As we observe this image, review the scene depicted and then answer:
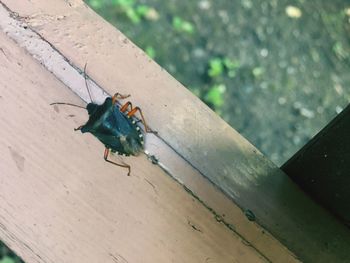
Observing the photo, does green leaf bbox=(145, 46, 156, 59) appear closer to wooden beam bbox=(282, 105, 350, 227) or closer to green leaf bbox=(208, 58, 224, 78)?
green leaf bbox=(208, 58, 224, 78)

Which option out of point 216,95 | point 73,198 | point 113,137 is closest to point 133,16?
point 216,95

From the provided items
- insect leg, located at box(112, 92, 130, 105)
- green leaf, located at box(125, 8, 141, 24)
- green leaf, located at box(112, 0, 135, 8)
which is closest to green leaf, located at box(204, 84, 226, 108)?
green leaf, located at box(125, 8, 141, 24)

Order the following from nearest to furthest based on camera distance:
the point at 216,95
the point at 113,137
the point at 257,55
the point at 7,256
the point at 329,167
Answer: the point at 329,167 → the point at 113,137 → the point at 7,256 → the point at 216,95 → the point at 257,55

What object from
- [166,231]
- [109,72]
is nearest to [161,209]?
[166,231]

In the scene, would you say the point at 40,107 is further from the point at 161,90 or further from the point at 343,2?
the point at 343,2

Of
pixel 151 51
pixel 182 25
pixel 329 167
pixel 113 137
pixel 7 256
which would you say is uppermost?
pixel 182 25

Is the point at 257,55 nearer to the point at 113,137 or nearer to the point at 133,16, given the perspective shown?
the point at 133,16

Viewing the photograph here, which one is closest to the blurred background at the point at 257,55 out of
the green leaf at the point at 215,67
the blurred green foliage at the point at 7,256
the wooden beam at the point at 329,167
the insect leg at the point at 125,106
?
the green leaf at the point at 215,67

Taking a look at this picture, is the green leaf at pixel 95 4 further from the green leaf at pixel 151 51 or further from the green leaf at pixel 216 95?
the green leaf at pixel 216 95
